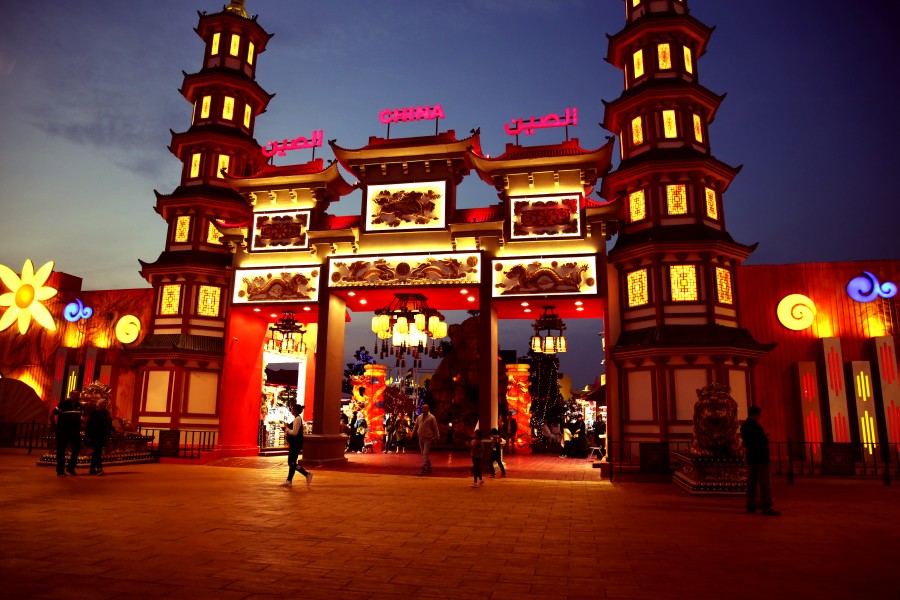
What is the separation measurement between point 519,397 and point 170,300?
1606cm

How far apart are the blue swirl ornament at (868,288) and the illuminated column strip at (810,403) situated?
262 centimetres

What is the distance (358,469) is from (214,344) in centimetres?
770

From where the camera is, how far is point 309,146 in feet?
64.1

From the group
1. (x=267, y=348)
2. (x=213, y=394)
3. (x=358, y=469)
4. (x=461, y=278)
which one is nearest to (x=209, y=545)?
(x=358, y=469)

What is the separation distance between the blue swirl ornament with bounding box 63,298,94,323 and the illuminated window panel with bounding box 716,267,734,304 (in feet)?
77.2

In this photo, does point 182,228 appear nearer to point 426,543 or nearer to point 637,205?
point 637,205

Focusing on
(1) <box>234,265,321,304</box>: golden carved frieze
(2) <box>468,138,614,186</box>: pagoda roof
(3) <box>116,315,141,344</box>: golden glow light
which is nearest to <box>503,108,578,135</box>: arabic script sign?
(2) <box>468,138,614,186</box>: pagoda roof

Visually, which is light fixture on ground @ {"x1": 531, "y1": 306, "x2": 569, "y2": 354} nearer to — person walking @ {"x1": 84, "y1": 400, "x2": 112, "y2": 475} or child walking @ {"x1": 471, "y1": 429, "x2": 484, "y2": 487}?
child walking @ {"x1": 471, "y1": 429, "x2": 484, "y2": 487}

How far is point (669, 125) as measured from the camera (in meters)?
17.8

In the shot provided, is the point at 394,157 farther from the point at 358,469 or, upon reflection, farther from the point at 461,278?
the point at 358,469

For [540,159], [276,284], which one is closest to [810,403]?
Answer: [540,159]

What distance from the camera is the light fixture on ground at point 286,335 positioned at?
1897 cm

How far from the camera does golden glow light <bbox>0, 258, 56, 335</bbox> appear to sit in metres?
23.1

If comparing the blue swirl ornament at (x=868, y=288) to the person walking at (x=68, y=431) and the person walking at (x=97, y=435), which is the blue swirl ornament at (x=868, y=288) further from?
the person walking at (x=68, y=431)
